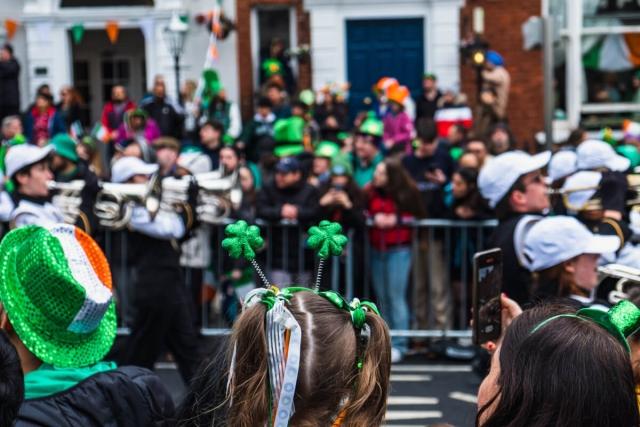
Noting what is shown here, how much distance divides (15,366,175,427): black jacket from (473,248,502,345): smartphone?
3.47 ft

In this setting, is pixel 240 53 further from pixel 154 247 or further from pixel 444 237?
pixel 154 247

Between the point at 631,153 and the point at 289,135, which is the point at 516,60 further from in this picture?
the point at 631,153

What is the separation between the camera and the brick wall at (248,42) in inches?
672

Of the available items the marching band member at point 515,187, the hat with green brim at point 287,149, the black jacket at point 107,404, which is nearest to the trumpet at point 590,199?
the marching band member at point 515,187

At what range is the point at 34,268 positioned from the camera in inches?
126

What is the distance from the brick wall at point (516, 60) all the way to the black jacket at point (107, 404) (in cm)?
1368

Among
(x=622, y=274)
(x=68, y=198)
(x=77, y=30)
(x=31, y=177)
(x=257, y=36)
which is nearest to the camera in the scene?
(x=622, y=274)

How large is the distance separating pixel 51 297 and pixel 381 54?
14.3 meters

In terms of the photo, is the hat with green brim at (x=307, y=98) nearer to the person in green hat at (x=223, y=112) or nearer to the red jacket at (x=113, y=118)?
the person in green hat at (x=223, y=112)

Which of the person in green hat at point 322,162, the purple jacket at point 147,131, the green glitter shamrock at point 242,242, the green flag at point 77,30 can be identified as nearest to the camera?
the green glitter shamrock at point 242,242

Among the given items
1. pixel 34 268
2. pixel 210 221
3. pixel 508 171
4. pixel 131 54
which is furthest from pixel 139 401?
pixel 131 54

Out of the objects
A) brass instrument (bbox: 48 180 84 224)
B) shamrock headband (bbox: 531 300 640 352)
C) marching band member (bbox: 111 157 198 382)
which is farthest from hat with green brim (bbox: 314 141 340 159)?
shamrock headband (bbox: 531 300 640 352)

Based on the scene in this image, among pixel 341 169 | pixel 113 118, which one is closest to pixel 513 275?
pixel 341 169

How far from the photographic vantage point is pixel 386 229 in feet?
29.3
